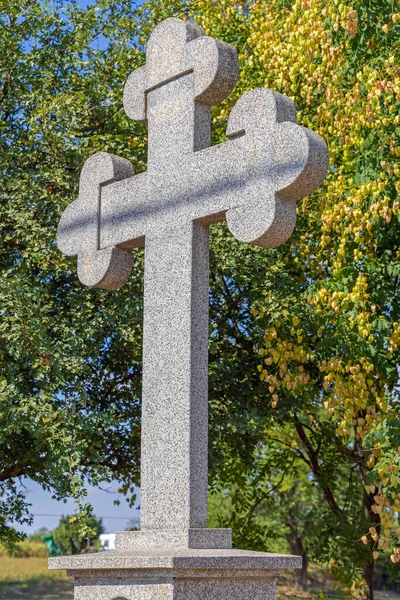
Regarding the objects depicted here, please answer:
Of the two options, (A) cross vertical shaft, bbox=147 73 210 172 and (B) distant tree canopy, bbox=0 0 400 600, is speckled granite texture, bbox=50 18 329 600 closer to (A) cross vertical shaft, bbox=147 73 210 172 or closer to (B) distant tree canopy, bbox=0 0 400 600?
(A) cross vertical shaft, bbox=147 73 210 172

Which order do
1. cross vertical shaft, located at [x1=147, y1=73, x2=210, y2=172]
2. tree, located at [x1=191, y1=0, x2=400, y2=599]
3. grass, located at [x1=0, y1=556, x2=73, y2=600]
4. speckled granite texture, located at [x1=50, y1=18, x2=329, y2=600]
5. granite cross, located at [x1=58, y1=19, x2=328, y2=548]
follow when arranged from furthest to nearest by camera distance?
1. grass, located at [x1=0, y1=556, x2=73, y2=600]
2. tree, located at [x1=191, y1=0, x2=400, y2=599]
3. cross vertical shaft, located at [x1=147, y1=73, x2=210, y2=172]
4. granite cross, located at [x1=58, y1=19, x2=328, y2=548]
5. speckled granite texture, located at [x1=50, y1=18, x2=329, y2=600]

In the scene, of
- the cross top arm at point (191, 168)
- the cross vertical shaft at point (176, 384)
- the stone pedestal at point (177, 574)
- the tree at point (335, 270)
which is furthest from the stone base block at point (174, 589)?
the tree at point (335, 270)

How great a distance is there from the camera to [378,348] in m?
8.54

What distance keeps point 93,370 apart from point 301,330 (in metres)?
2.42

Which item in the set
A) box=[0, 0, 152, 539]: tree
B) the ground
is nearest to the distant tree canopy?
box=[0, 0, 152, 539]: tree

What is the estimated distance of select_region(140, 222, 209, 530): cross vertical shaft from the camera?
3906 mm

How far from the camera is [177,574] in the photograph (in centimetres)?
347

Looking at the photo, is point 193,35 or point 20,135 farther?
point 20,135

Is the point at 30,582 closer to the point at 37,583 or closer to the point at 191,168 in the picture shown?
the point at 37,583

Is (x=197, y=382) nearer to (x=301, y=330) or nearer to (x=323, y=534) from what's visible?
(x=301, y=330)

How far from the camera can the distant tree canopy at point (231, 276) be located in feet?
26.7

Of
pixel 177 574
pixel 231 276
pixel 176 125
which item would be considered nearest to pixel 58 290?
pixel 231 276

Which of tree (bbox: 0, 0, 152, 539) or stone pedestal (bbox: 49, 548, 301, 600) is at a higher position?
tree (bbox: 0, 0, 152, 539)

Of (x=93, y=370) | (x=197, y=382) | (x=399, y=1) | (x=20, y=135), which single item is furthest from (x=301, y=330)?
(x=197, y=382)
